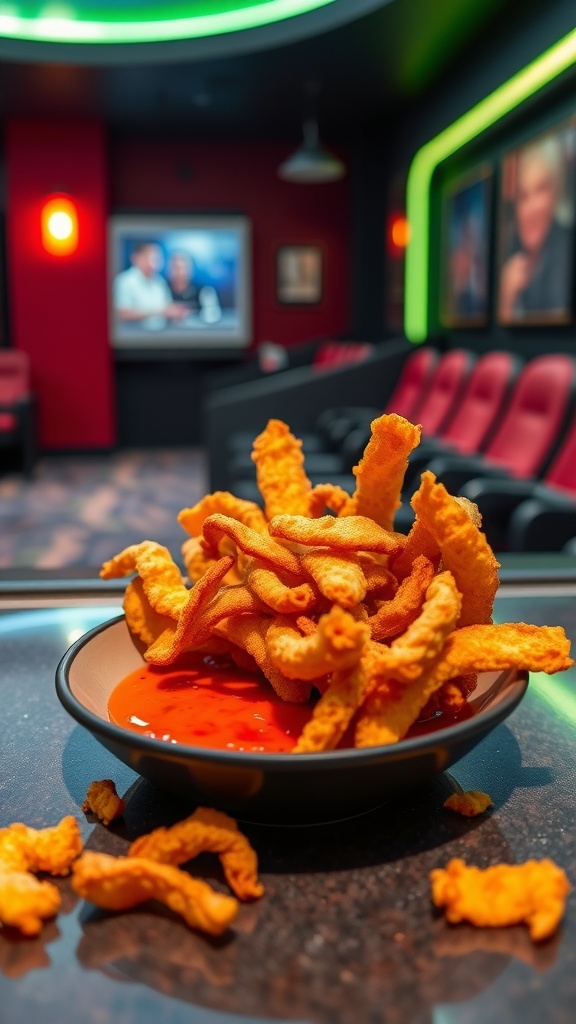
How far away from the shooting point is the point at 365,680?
48 centimetres

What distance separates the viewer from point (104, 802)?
20.9 inches

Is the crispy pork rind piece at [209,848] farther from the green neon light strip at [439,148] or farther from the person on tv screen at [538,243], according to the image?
the green neon light strip at [439,148]

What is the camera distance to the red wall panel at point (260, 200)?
337 inches

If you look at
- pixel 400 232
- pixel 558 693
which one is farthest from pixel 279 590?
pixel 400 232

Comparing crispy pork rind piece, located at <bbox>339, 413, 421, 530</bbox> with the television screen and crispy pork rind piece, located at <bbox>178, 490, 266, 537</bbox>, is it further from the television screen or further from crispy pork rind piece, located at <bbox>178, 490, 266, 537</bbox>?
the television screen

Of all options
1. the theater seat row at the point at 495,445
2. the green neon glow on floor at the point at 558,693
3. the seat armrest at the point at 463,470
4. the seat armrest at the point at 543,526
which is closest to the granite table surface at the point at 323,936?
the green neon glow on floor at the point at 558,693

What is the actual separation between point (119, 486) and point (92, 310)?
7.19 feet

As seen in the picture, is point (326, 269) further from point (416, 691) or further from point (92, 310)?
point (416, 691)

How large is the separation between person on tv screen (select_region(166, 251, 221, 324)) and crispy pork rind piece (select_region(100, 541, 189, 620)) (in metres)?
8.53

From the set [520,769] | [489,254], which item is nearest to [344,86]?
[489,254]

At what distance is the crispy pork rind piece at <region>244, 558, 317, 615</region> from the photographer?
0.53 metres

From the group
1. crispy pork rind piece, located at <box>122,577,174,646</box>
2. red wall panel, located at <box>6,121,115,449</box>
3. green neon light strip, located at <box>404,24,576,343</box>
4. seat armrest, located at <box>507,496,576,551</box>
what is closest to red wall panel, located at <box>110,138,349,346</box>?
red wall panel, located at <box>6,121,115,449</box>

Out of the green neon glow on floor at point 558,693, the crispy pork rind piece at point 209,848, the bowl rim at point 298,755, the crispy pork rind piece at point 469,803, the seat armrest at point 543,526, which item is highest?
the bowl rim at point 298,755

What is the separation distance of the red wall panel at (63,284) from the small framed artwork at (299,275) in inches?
69.9
